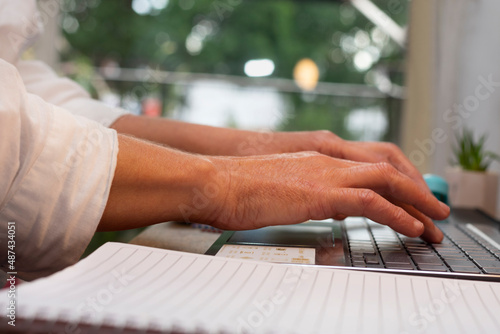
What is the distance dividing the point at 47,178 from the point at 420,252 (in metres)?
0.42

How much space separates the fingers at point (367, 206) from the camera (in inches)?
21.3

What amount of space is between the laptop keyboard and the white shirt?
0.89ft

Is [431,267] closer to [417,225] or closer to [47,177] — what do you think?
[417,225]

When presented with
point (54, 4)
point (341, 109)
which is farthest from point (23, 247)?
point (341, 109)

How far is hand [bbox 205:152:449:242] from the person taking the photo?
0.54 metres

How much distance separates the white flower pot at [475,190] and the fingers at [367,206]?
26.5 inches

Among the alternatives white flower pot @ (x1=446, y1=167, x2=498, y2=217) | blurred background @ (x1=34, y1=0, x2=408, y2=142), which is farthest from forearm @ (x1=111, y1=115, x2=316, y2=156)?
blurred background @ (x1=34, y1=0, x2=408, y2=142)

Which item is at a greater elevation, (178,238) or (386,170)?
(386,170)

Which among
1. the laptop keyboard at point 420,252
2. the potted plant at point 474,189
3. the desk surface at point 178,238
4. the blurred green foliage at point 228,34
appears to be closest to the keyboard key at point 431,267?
the laptop keyboard at point 420,252

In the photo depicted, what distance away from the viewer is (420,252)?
1.81 ft

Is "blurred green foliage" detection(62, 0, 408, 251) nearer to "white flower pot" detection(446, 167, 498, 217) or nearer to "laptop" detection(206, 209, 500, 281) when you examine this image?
"white flower pot" detection(446, 167, 498, 217)

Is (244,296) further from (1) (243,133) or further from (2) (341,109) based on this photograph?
(2) (341,109)

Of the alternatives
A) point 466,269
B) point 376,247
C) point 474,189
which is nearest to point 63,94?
point 376,247

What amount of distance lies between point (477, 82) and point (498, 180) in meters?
0.67
